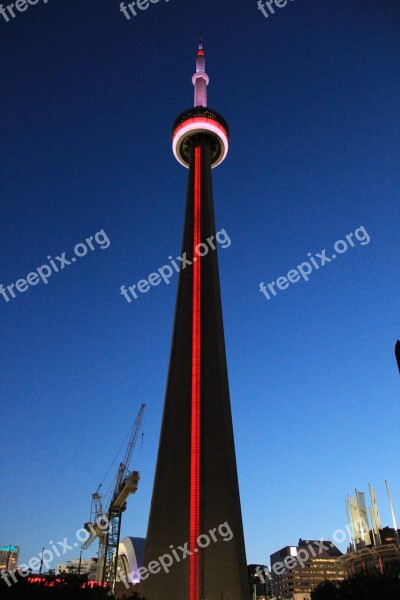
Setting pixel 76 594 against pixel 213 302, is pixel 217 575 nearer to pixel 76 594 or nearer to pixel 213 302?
pixel 76 594

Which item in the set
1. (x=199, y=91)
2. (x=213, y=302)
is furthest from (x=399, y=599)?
(x=199, y=91)

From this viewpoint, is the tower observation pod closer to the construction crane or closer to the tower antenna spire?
the tower antenna spire

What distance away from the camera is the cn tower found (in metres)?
45.5

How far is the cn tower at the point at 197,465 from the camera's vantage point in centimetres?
4547

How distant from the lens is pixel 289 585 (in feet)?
650

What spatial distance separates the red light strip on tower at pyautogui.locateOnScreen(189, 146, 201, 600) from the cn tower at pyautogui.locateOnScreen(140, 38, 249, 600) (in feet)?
0.26

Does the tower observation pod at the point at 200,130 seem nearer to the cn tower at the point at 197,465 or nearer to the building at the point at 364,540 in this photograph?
the cn tower at the point at 197,465

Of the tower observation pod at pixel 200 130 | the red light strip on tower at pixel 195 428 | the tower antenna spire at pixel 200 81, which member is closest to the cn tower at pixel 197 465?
the red light strip on tower at pixel 195 428

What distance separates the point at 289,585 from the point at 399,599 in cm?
19069

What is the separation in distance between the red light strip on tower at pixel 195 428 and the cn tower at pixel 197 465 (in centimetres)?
8

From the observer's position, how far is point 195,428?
51.7 m

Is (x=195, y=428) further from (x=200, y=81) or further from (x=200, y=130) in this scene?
(x=200, y=81)

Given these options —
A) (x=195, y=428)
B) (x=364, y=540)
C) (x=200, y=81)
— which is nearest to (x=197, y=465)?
(x=195, y=428)

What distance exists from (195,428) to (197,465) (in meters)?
3.52
